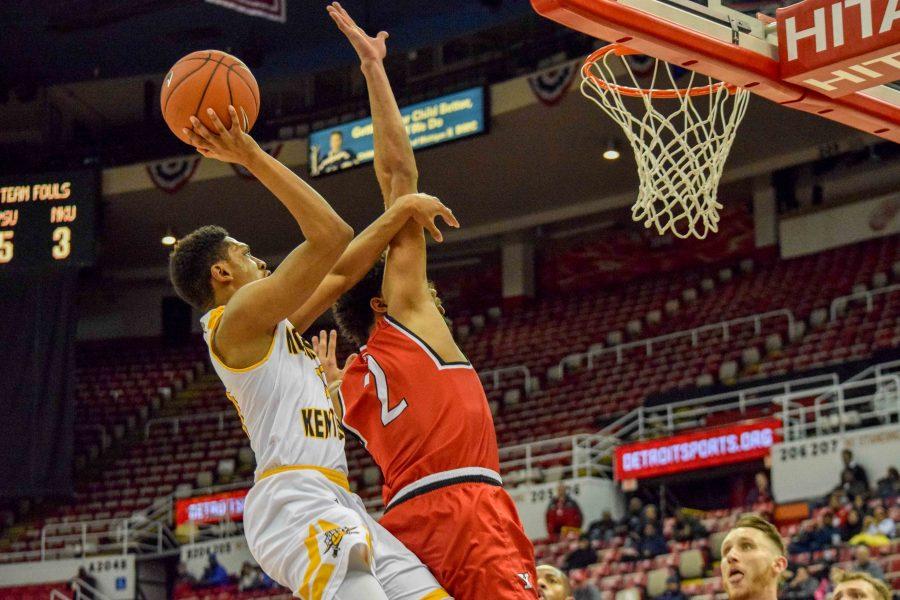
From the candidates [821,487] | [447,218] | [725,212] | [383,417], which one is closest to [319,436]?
[383,417]

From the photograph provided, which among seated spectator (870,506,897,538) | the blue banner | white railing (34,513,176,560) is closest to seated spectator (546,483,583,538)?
seated spectator (870,506,897,538)

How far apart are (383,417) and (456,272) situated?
21.8m

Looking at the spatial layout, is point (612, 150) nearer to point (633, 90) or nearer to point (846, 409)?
point (846, 409)

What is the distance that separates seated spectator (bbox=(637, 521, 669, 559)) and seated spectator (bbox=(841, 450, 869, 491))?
2046mm

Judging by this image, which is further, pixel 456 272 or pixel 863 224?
pixel 456 272

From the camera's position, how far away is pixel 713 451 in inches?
591

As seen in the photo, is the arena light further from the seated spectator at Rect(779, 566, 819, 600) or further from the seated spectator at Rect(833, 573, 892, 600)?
the seated spectator at Rect(833, 573, 892, 600)

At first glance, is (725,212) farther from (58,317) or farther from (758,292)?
(58,317)

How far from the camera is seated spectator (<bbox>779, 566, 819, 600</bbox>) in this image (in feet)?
35.0

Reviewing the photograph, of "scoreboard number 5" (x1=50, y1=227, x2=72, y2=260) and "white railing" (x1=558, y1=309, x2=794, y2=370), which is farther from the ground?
"scoreboard number 5" (x1=50, y1=227, x2=72, y2=260)

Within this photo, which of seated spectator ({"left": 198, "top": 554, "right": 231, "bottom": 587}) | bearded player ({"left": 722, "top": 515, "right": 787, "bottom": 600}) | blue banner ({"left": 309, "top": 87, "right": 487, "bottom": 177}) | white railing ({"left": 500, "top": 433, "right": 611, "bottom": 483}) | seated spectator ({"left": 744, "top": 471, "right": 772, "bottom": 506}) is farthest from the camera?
blue banner ({"left": 309, "top": 87, "right": 487, "bottom": 177})

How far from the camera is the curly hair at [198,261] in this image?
3613mm

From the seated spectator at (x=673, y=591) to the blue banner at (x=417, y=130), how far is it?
8559 mm

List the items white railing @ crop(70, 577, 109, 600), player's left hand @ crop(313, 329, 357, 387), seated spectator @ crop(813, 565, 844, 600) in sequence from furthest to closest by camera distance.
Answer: white railing @ crop(70, 577, 109, 600) < seated spectator @ crop(813, 565, 844, 600) < player's left hand @ crop(313, 329, 357, 387)
